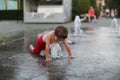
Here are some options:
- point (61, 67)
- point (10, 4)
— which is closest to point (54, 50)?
point (61, 67)

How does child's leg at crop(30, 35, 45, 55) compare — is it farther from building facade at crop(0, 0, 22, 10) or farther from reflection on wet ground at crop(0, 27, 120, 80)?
building facade at crop(0, 0, 22, 10)

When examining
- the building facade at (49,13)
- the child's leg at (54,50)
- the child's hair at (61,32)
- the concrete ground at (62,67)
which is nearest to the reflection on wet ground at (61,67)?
the concrete ground at (62,67)

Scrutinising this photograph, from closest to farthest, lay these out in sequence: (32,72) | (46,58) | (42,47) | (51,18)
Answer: (32,72), (46,58), (42,47), (51,18)

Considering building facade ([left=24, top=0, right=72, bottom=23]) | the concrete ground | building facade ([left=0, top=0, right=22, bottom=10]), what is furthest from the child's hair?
building facade ([left=0, top=0, right=22, bottom=10])

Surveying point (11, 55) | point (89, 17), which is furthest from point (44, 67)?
point (89, 17)

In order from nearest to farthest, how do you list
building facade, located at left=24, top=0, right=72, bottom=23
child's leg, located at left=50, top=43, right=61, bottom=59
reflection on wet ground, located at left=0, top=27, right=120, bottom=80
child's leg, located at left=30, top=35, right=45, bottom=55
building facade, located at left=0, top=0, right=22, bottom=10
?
1. reflection on wet ground, located at left=0, top=27, right=120, bottom=80
2. child's leg, located at left=50, top=43, right=61, bottom=59
3. child's leg, located at left=30, top=35, right=45, bottom=55
4. building facade, located at left=24, top=0, right=72, bottom=23
5. building facade, located at left=0, top=0, right=22, bottom=10

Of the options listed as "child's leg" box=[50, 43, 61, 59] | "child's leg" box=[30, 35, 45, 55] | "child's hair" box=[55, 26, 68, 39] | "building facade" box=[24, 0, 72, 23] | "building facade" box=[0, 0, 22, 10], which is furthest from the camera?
"building facade" box=[0, 0, 22, 10]

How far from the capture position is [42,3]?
3306 cm

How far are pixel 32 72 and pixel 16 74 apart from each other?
39 centimetres

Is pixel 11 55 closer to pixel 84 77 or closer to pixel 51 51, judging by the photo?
pixel 51 51

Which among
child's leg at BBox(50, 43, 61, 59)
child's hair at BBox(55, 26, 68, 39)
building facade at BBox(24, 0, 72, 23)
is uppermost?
child's hair at BBox(55, 26, 68, 39)

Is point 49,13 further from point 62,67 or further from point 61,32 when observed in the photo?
point 62,67

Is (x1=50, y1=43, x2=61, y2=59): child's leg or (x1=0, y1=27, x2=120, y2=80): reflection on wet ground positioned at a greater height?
(x1=50, y1=43, x2=61, y2=59): child's leg

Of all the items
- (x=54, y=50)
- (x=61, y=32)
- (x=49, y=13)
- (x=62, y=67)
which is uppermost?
(x=61, y=32)
